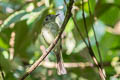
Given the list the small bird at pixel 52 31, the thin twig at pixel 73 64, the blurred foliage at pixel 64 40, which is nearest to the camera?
the small bird at pixel 52 31

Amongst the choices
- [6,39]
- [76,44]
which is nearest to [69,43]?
[76,44]

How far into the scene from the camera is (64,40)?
3.32 m

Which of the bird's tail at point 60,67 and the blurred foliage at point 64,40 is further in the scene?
the blurred foliage at point 64,40

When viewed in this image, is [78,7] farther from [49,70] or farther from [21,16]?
[49,70]

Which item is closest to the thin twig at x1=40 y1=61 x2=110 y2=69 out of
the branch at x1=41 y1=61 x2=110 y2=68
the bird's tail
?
the branch at x1=41 y1=61 x2=110 y2=68

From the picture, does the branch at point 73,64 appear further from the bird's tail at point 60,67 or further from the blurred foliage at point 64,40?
the bird's tail at point 60,67

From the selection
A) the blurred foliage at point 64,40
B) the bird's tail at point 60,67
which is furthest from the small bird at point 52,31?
the blurred foliage at point 64,40

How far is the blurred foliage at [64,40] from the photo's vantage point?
272 centimetres

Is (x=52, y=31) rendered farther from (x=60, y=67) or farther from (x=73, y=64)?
(x=73, y=64)

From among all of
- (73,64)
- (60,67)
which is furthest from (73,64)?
(60,67)

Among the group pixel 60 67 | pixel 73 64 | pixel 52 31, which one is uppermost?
pixel 52 31

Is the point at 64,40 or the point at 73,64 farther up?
the point at 64,40

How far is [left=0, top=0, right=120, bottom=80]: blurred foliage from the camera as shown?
2721 mm

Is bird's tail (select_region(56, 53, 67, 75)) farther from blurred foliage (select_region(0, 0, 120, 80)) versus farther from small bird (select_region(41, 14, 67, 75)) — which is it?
blurred foliage (select_region(0, 0, 120, 80))
